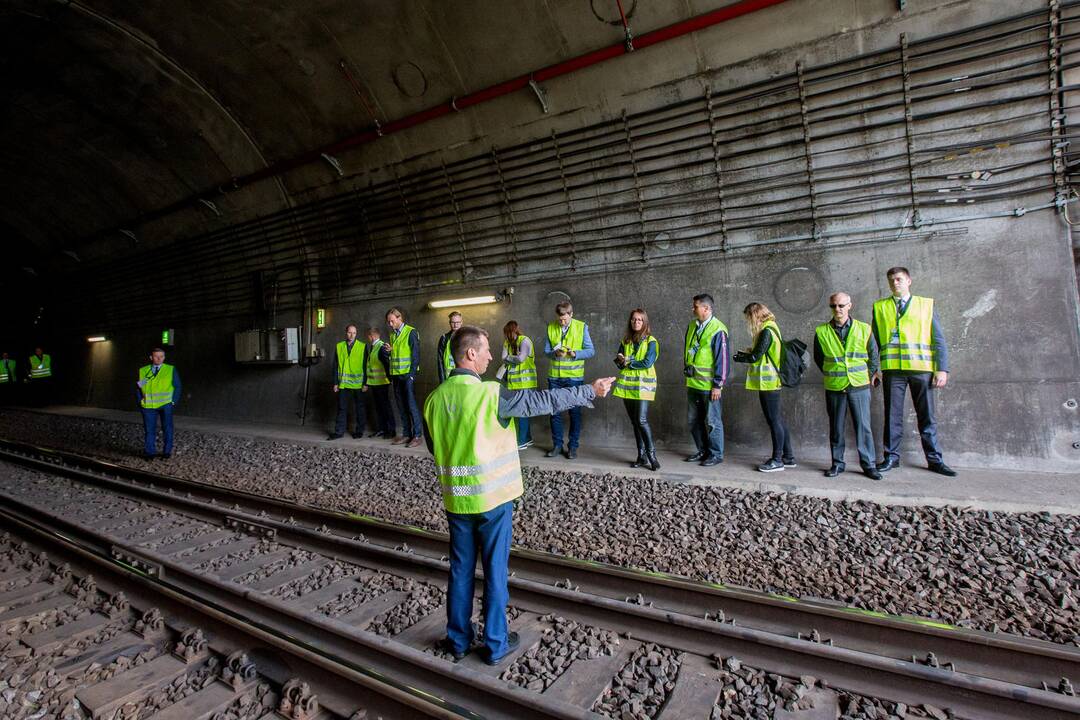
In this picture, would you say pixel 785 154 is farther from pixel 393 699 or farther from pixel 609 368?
pixel 393 699

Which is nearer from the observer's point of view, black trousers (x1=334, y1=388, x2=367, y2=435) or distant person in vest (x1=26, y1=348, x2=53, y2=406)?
black trousers (x1=334, y1=388, x2=367, y2=435)

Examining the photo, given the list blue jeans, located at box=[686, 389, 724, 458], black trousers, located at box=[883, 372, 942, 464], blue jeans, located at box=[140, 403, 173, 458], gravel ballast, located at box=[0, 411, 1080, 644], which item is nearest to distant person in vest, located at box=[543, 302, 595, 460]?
gravel ballast, located at box=[0, 411, 1080, 644]

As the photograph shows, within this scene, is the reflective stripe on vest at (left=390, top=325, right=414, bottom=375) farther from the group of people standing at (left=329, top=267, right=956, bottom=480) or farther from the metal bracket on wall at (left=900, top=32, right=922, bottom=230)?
the metal bracket on wall at (left=900, top=32, right=922, bottom=230)

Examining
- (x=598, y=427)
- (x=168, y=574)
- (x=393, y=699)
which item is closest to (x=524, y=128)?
(x=598, y=427)

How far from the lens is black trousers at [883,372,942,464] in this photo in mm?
5500

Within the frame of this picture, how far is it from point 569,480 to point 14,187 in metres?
19.5

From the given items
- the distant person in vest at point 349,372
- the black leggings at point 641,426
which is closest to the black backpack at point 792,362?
the black leggings at point 641,426

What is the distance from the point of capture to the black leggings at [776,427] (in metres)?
6.09

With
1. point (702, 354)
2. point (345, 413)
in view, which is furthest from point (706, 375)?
point (345, 413)

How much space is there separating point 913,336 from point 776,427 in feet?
5.39

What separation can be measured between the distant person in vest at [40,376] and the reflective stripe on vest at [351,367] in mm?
15047

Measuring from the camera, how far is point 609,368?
8.00 meters

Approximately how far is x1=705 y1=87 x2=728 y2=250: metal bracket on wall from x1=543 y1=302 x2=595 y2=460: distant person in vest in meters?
2.18

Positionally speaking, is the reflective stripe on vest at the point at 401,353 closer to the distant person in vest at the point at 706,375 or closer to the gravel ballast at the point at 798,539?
the gravel ballast at the point at 798,539
